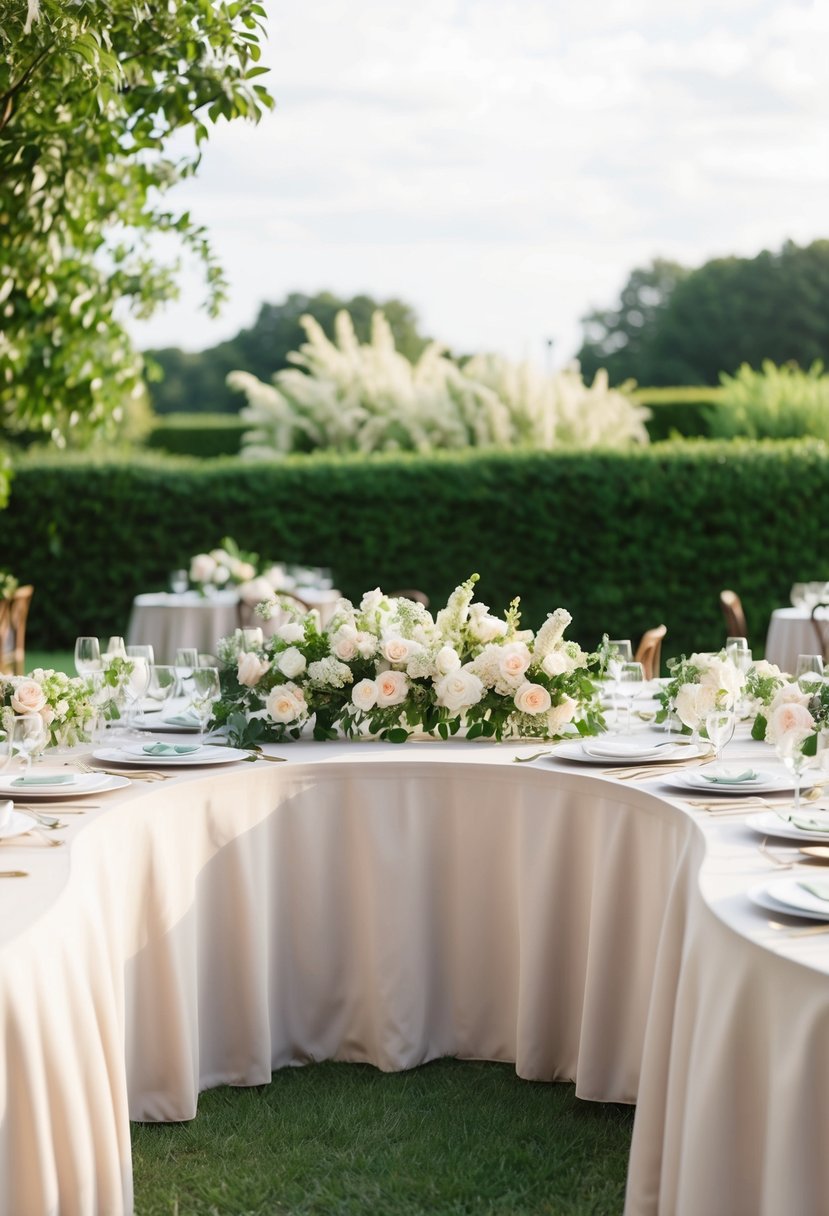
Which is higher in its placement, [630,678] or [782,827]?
[630,678]

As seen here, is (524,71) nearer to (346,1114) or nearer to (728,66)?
(728,66)

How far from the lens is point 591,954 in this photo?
3494 millimetres

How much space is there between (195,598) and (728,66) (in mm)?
14703

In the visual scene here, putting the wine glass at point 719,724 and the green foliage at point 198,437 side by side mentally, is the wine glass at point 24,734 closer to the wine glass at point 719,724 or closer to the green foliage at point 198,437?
the wine glass at point 719,724

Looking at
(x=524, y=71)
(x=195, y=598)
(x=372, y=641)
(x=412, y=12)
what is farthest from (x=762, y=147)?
(x=372, y=641)

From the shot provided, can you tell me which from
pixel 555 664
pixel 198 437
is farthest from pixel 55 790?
pixel 198 437

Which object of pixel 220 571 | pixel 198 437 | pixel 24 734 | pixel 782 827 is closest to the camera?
pixel 782 827

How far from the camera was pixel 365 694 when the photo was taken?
387cm

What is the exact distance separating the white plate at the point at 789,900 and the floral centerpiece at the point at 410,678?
1434 mm

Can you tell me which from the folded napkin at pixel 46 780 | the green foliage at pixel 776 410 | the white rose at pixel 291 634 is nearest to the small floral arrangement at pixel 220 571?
the white rose at pixel 291 634

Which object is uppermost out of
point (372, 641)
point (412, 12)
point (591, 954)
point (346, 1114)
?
point (412, 12)

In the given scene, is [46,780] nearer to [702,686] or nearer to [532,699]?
[532,699]

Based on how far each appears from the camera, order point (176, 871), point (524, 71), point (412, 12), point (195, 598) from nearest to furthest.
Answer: point (176, 871)
point (195, 598)
point (412, 12)
point (524, 71)

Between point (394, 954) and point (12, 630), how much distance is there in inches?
230
